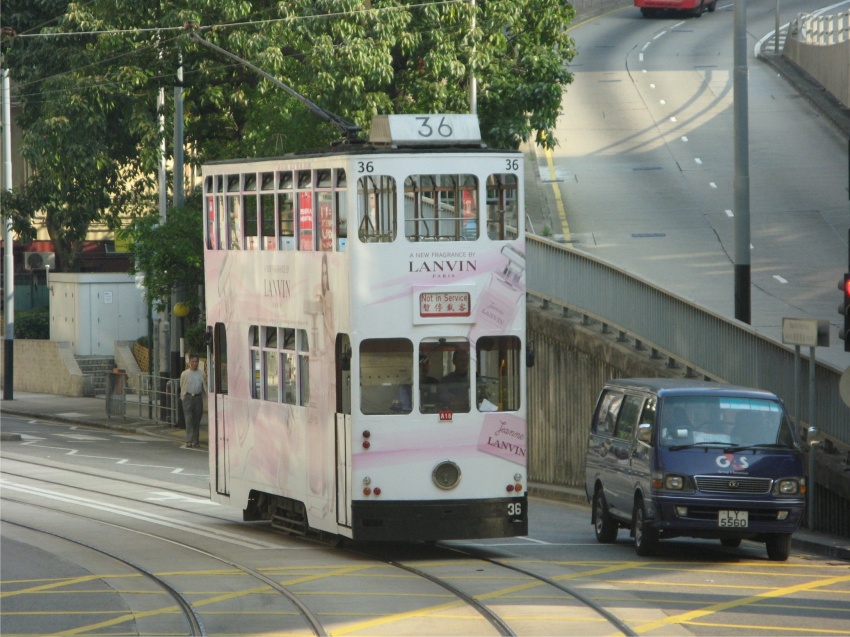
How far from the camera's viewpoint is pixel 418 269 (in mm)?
15531

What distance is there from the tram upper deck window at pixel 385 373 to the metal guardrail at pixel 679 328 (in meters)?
5.75

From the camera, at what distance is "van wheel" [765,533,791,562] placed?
52.3 feet

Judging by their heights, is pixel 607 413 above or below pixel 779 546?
above

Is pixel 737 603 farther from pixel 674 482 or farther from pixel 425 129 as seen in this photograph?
pixel 425 129

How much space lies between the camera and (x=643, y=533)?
52.4ft

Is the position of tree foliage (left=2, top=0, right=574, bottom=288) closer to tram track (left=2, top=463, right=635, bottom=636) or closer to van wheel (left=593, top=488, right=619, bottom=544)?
tram track (left=2, top=463, right=635, bottom=636)

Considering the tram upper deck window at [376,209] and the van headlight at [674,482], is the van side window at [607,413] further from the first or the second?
the tram upper deck window at [376,209]

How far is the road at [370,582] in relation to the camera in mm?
12133

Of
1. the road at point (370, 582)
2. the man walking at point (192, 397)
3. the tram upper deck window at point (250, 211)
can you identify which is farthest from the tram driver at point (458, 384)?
the man walking at point (192, 397)

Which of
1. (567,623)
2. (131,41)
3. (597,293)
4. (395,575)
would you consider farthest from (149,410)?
(567,623)

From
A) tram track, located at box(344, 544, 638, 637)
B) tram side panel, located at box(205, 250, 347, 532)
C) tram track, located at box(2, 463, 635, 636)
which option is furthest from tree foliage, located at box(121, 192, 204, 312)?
tram track, located at box(344, 544, 638, 637)

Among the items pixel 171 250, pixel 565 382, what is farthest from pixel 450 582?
pixel 171 250

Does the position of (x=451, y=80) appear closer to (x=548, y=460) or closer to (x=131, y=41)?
(x=131, y=41)

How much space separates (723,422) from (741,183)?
6.31 m
